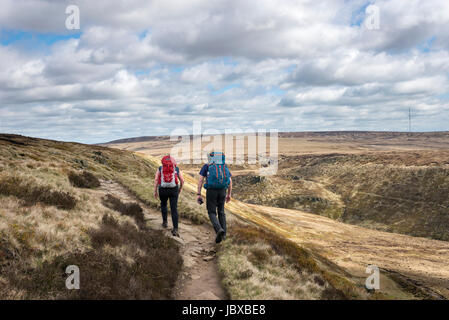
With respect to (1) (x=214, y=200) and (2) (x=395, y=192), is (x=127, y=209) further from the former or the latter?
(2) (x=395, y=192)

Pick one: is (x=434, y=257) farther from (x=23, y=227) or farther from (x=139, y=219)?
(x=23, y=227)

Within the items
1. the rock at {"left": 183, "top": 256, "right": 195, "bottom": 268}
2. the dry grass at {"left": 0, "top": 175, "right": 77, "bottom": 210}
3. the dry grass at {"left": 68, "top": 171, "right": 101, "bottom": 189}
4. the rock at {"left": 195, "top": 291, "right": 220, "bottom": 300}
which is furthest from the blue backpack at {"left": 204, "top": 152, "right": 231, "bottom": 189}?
the dry grass at {"left": 68, "top": 171, "right": 101, "bottom": 189}

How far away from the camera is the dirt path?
7602 millimetres

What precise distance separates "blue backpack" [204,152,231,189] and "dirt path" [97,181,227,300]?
8.30ft

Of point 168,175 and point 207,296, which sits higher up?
point 168,175

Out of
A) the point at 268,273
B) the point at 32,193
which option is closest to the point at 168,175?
the point at 32,193

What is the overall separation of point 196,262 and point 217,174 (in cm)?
317

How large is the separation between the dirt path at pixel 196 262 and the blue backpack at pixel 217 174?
2530 mm

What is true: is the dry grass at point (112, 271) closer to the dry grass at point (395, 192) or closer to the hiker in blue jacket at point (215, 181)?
the hiker in blue jacket at point (215, 181)

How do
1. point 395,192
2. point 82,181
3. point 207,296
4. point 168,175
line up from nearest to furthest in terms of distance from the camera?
point 207,296 → point 168,175 → point 82,181 → point 395,192

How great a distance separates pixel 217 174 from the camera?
10.6m

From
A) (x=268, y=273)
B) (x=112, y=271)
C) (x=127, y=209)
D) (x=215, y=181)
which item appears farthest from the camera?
(x=127, y=209)

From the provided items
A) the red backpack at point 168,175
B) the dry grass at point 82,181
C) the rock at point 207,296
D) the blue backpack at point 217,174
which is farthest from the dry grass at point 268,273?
the dry grass at point 82,181
